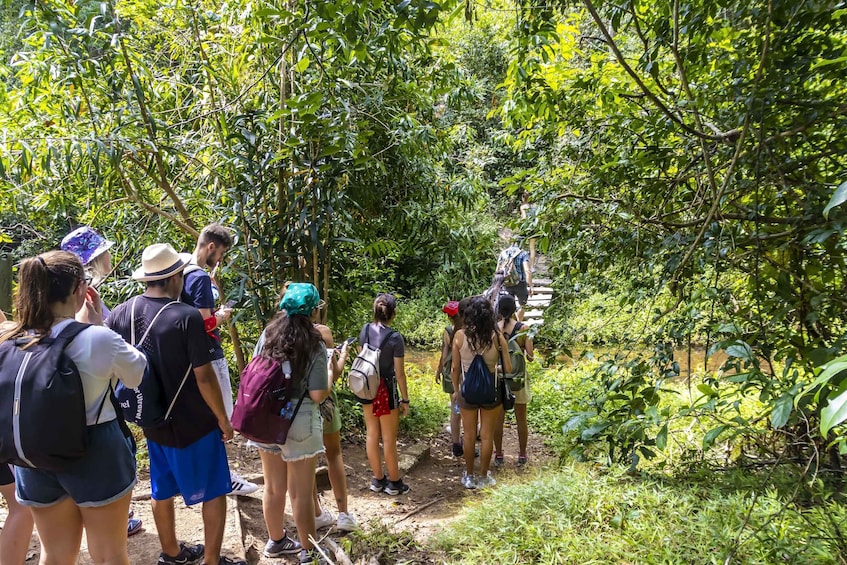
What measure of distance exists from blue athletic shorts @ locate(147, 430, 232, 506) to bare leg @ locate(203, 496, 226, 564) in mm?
56

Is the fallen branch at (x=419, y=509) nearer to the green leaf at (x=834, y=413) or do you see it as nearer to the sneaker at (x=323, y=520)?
the sneaker at (x=323, y=520)

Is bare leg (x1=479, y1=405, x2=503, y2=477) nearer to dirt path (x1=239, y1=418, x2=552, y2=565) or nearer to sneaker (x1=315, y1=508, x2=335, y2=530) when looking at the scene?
dirt path (x1=239, y1=418, x2=552, y2=565)

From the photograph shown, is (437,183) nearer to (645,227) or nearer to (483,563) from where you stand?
(645,227)

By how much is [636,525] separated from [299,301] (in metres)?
2.01

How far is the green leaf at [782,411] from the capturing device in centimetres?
169

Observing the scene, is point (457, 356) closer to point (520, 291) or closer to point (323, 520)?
point (323, 520)

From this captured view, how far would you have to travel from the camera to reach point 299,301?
115 inches

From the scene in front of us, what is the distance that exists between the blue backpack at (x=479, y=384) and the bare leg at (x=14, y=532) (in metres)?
2.78

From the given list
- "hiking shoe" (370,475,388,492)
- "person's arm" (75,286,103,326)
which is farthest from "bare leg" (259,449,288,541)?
"hiking shoe" (370,475,388,492)

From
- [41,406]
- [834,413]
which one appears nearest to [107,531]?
[41,406]

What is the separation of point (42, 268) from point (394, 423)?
2.80 m

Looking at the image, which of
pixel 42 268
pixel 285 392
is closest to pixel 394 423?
pixel 285 392

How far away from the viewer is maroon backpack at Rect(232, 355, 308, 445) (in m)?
2.87

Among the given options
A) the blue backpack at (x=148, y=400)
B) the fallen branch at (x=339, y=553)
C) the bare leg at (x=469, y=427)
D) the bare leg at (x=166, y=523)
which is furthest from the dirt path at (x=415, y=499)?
the blue backpack at (x=148, y=400)
